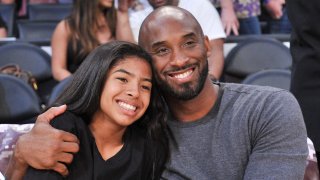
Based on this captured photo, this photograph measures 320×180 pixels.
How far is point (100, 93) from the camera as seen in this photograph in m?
1.81

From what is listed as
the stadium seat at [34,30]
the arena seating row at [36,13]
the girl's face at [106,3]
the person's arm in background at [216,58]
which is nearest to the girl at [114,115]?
the person's arm in background at [216,58]

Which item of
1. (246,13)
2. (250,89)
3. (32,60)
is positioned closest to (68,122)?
(250,89)

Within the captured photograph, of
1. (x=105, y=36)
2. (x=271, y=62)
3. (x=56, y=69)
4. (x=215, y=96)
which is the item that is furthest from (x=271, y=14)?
(x=215, y=96)

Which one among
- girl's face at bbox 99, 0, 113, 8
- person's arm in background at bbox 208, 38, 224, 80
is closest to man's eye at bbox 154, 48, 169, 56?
person's arm in background at bbox 208, 38, 224, 80

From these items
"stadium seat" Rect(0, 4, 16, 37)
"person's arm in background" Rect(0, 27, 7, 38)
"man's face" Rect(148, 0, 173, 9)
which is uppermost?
"man's face" Rect(148, 0, 173, 9)

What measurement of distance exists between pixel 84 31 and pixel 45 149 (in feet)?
6.52

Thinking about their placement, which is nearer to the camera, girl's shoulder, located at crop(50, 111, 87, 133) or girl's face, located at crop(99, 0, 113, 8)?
girl's shoulder, located at crop(50, 111, 87, 133)

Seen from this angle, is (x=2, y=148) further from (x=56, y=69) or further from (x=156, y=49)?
(x=56, y=69)

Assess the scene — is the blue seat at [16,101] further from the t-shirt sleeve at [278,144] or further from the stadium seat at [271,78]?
the t-shirt sleeve at [278,144]

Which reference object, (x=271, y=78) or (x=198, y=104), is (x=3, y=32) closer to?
(x=271, y=78)

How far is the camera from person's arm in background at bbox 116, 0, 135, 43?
345cm

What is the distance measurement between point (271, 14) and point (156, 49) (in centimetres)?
298

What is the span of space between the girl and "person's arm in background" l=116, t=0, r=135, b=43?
1588 millimetres

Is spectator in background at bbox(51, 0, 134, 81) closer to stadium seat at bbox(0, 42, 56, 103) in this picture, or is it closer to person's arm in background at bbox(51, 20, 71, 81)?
person's arm in background at bbox(51, 20, 71, 81)
